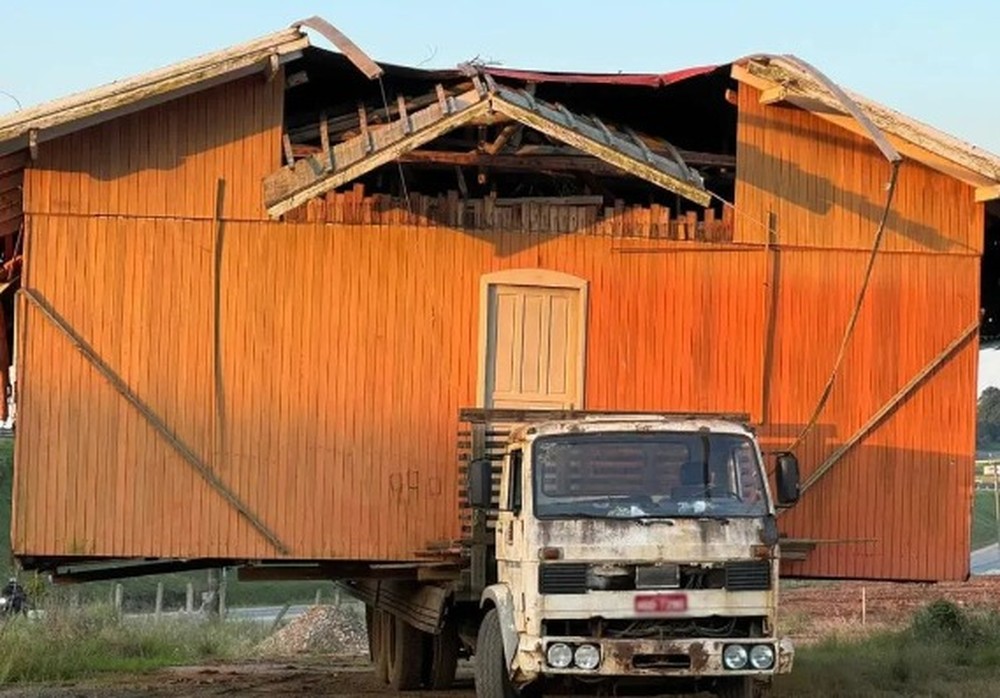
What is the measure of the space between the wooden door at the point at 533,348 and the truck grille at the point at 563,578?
5.06 metres

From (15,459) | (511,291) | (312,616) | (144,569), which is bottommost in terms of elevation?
(312,616)

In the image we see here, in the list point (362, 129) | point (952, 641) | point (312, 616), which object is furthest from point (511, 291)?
point (312, 616)

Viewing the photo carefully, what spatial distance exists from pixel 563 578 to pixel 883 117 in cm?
691

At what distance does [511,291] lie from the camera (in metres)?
18.8

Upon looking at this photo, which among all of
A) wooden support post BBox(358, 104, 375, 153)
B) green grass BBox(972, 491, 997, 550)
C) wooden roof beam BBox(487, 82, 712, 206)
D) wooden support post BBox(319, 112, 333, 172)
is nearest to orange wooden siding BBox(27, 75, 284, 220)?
wooden support post BBox(319, 112, 333, 172)

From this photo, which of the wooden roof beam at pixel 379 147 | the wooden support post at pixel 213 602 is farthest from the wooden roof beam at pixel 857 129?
the wooden support post at pixel 213 602

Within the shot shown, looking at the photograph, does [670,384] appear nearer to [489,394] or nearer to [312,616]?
[489,394]

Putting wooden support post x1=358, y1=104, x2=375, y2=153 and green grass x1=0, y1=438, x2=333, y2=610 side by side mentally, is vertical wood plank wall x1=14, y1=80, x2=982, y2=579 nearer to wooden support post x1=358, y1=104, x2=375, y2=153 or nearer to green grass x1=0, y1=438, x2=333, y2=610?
wooden support post x1=358, y1=104, x2=375, y2=153

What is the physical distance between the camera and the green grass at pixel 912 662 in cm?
1881

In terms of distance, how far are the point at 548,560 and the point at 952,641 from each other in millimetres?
11788

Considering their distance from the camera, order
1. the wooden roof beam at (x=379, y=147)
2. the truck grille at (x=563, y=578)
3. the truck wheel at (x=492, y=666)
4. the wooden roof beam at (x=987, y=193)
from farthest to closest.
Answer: the wooden roof beam at (x=987, y=193)
the wooden roof beam at (x=379, y=147)
the truck wheel at (x=492, y=666)
the truck grille at (x=563, y=578)

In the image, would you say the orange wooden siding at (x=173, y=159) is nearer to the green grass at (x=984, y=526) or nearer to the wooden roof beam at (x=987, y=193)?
the wooden roof beam at (x=987, y=193)

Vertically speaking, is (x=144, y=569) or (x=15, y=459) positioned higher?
(x=15, y=459)

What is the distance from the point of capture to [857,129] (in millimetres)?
19156
